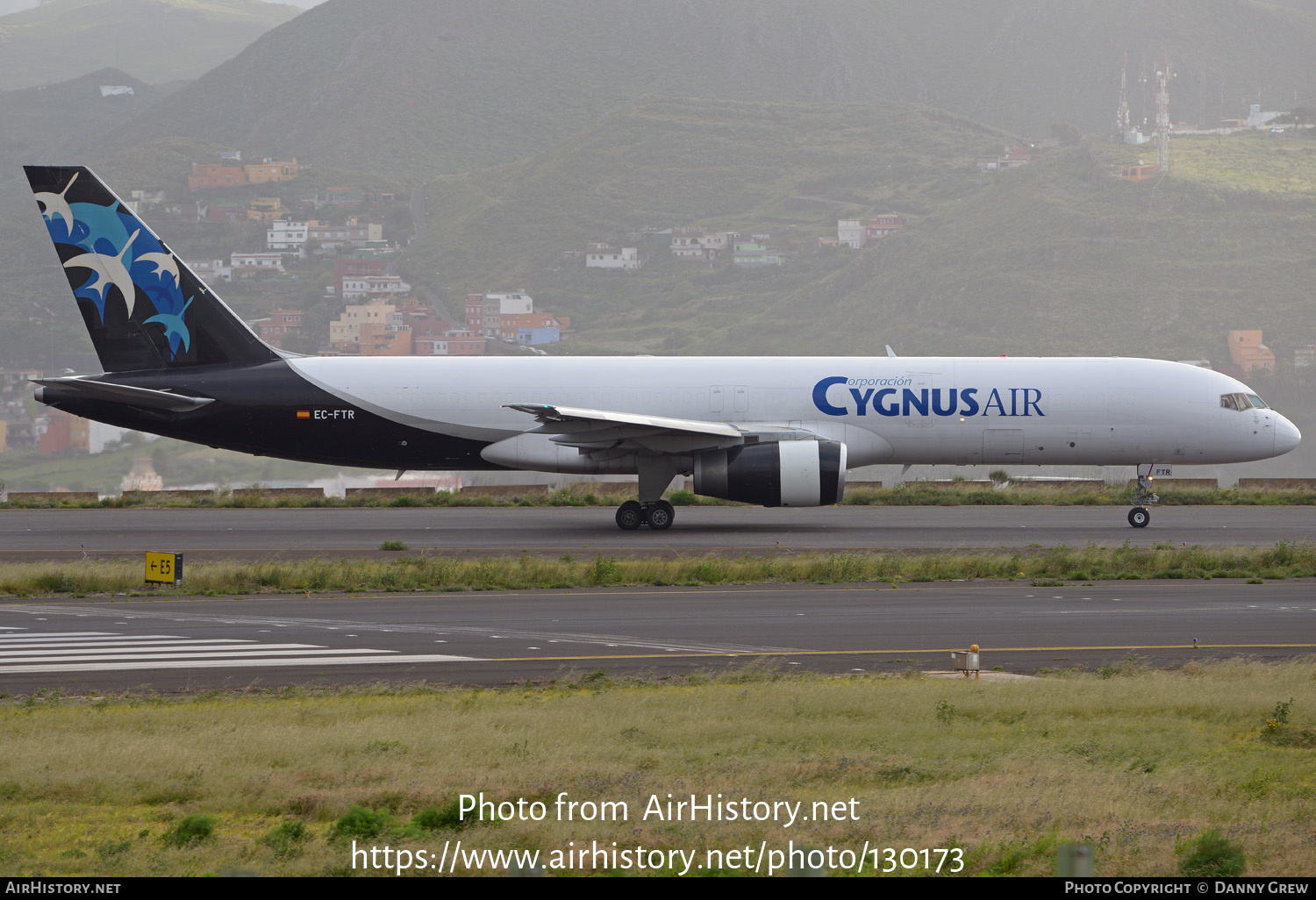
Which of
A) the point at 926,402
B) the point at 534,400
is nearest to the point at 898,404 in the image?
the point at 926,402

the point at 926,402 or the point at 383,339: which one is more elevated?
the point at 383,339

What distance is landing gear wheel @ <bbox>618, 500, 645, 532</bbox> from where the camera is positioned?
31.8 meters

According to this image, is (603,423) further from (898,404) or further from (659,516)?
(898,404)

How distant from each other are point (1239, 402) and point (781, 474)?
1287cm

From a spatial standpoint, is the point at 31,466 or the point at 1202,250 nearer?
the point at 31,466

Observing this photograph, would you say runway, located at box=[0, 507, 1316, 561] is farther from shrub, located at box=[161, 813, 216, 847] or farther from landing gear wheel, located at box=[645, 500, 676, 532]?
shrub, located at box=[161, 813, 216, 847]

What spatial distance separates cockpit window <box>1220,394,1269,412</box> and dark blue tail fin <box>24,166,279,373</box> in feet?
83.5

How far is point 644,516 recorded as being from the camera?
3206cm

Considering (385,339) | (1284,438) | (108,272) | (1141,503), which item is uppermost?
(385,339)

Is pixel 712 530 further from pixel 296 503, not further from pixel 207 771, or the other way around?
pixel 207 771

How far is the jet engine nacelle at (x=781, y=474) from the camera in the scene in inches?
1184
